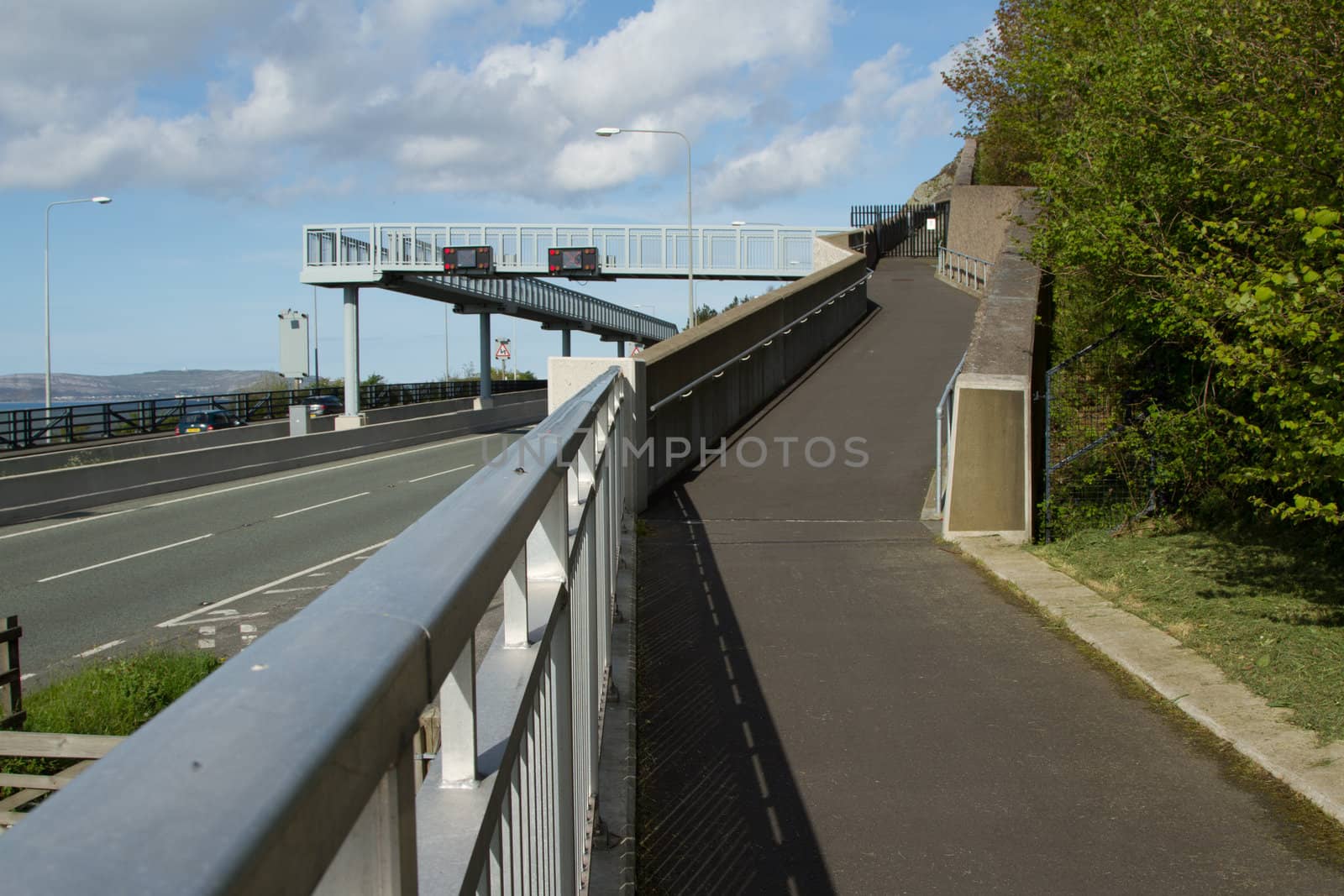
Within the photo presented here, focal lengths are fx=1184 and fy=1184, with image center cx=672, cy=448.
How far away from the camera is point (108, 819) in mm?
682

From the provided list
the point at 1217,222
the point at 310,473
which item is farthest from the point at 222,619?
the point at 310,473

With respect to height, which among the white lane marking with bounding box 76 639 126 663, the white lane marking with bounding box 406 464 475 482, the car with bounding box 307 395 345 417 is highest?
the car with bounding box 307 395 345 417

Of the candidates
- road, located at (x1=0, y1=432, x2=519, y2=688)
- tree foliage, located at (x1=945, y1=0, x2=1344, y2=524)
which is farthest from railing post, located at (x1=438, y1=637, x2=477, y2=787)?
road, located at (x1=0, y1=432, x2=519, y2=688)

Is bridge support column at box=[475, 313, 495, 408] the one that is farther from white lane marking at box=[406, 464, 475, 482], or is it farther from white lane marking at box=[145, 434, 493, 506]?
white lane marking at box=[406, 464, 475, 482]

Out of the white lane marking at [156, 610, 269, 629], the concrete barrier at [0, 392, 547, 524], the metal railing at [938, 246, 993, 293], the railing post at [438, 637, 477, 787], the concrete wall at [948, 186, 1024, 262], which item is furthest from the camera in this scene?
the metal railing at [938, 246, 993, 293]

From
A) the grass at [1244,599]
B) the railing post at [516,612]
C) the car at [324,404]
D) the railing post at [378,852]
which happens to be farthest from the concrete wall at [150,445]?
the railing post at [378,852]

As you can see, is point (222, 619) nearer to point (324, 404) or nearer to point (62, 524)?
point (62, 524)

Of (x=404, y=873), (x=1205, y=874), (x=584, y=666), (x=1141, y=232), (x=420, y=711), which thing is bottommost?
(x=1205, y=874)

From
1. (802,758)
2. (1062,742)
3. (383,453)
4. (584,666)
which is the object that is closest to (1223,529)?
(1062,742)

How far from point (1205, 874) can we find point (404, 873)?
449 centimetres

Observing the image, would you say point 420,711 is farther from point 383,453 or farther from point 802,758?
point 383,453

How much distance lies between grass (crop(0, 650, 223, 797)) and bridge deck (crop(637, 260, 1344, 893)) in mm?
4380

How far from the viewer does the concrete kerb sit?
5.45 meters

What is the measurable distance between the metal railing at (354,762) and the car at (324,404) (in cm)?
5303
